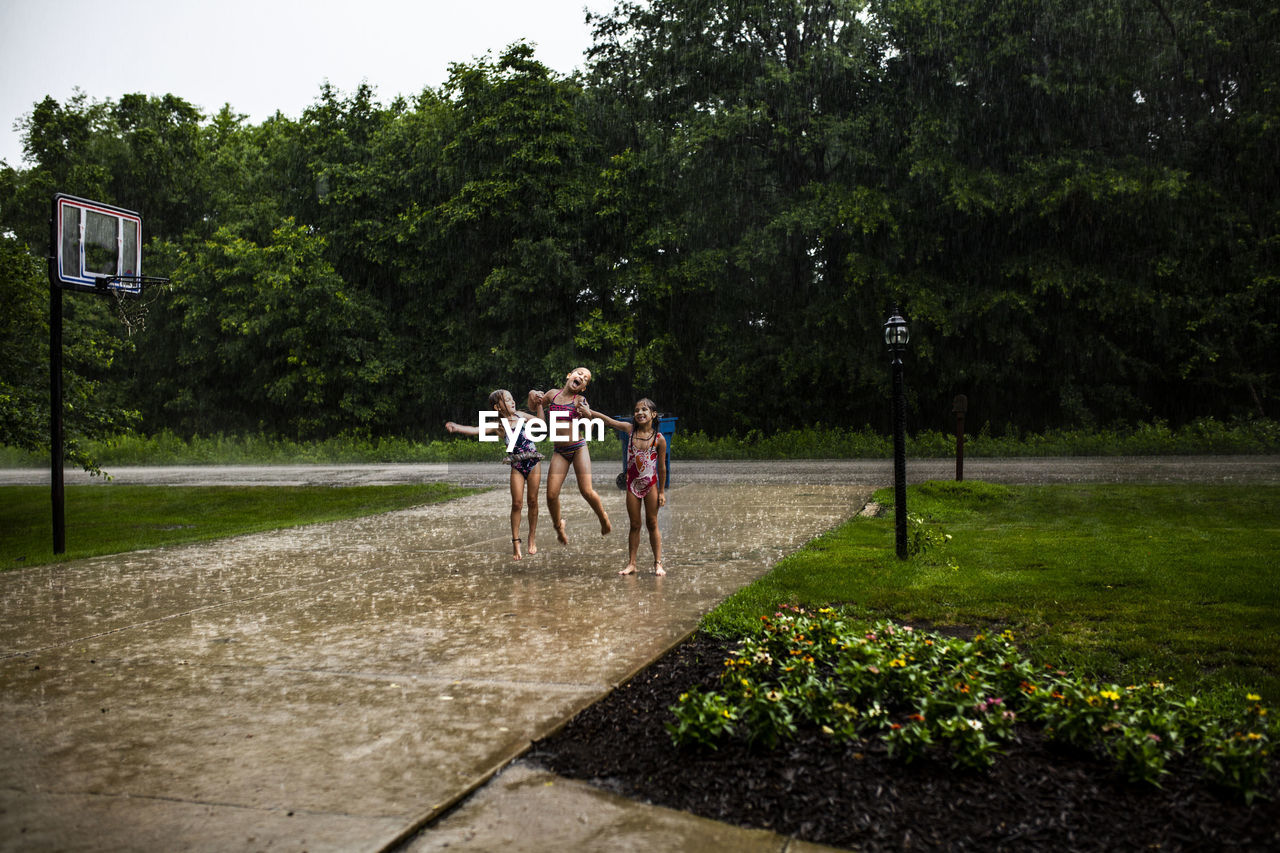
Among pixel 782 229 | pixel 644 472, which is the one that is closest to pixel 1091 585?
pixel 644 472

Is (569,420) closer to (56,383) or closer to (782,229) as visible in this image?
(56,383)

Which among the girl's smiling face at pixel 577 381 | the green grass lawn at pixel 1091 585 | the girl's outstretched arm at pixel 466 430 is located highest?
the girl's smiling face at pixel 577 381

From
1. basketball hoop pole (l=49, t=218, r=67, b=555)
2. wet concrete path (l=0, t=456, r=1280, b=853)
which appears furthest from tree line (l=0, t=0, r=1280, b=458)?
wet concrete path (l=0, t=456, r=1280, b=853)

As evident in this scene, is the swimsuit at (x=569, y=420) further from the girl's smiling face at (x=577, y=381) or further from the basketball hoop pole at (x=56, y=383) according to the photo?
the basketball hoop pole at (x=56, y=383)

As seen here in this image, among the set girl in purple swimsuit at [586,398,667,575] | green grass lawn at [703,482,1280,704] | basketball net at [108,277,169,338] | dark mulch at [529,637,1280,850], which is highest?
basketball net at [108,277,169,338]

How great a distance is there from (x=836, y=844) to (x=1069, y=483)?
1326 cm

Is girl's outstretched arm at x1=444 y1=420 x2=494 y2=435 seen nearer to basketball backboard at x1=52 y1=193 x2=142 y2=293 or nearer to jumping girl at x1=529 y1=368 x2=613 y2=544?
jumping girl at x1=529 y1=368 x2=613 y2=544

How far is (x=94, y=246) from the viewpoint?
403 inches

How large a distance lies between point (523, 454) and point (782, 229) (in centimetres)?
1725

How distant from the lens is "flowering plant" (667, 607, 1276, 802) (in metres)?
3.50

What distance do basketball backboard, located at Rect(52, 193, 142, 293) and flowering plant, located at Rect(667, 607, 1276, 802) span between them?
8.60 metres

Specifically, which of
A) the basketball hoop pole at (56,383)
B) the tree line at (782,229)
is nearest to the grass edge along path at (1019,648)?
the basketball hoop pole at (56,383)

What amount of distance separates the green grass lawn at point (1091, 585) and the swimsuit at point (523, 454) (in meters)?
2.55

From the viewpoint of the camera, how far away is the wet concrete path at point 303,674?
3.35 meters
